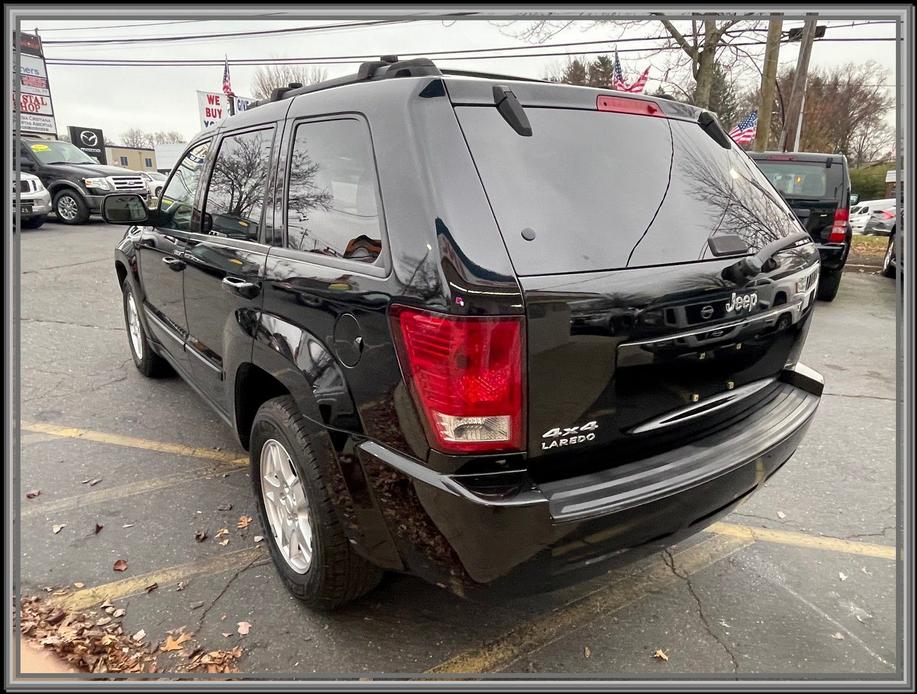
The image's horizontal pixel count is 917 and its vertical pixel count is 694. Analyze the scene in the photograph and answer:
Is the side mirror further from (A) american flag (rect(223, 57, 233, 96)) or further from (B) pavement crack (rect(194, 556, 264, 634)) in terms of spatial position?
(A) american flag (rect(223, 57, 233, 96))

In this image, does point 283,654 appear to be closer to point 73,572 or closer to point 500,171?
point 73,572

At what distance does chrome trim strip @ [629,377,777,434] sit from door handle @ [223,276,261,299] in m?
1.57

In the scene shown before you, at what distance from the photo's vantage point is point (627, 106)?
230cm

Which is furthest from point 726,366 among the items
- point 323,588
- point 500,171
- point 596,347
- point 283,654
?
point 283,654

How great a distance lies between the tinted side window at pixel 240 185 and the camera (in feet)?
8.90

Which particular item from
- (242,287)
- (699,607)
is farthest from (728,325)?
(242,287)

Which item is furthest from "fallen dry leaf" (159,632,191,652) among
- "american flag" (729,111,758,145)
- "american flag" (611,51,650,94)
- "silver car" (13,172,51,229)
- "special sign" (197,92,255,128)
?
"special sign" (197,92,255,128)

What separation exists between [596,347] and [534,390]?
0.79 ft

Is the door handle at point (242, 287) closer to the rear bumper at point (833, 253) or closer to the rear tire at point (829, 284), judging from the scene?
Answer: the rear bumper at point (833, 253)

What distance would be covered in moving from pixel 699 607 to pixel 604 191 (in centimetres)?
177

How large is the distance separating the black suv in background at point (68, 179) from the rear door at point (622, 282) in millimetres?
15146

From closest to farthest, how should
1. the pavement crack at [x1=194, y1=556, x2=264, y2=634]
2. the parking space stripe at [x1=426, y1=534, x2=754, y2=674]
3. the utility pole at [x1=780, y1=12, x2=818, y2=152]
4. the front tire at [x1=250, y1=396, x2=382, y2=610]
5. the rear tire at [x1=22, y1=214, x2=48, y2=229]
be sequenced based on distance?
the front tire at [x1=250, y1=396, x2=382, y2=610], the parking space stripe at [x1=426, y1=534, x2=754, y2=674], the pavement crack at [x1=194, y1=556, x2=264, y2=634], the utility pole at [x1=780, y1=12, x2=818, y2=152], the rear tire at [x1=22, y1=214, x2=48, y2=229]

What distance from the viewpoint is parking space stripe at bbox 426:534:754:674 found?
91.4 inches

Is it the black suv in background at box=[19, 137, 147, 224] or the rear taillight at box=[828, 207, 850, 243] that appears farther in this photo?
the black suv in background at box=[19, 137, 147, 224]
